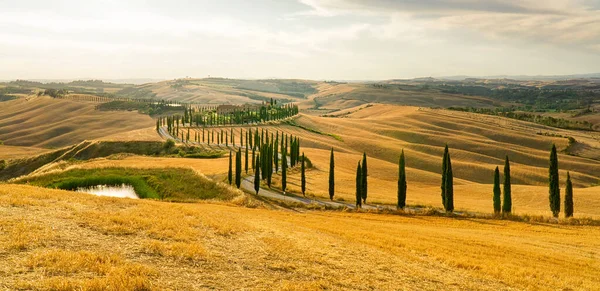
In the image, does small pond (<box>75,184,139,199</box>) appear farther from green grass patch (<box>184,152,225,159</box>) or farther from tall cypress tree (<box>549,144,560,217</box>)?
tall cypress tree (<box>549,144,560,217</box>)

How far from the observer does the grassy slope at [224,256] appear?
16641 mm

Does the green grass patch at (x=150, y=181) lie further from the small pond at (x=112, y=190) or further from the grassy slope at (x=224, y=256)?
the grassy slope at (x=224, y=256)

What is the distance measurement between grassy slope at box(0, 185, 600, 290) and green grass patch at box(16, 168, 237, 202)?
102ft

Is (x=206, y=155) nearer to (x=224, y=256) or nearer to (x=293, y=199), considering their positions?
(x=293, y=199)

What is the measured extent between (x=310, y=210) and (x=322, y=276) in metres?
39.5

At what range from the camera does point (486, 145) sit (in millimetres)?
168375

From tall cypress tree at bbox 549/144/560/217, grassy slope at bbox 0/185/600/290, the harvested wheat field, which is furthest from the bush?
tall cypress tree at bbox 549/144/560/217

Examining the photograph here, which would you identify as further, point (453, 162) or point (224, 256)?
point (453, 162)

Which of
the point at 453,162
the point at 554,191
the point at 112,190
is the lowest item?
the point at 453,162

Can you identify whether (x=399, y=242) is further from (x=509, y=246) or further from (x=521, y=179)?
(x=521, y=179)

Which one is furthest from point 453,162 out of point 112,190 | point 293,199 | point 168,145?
point 112,190

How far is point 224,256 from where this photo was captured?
67.4 feet

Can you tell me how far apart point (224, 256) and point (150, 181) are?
5603 centimetres

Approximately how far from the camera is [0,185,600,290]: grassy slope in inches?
655
